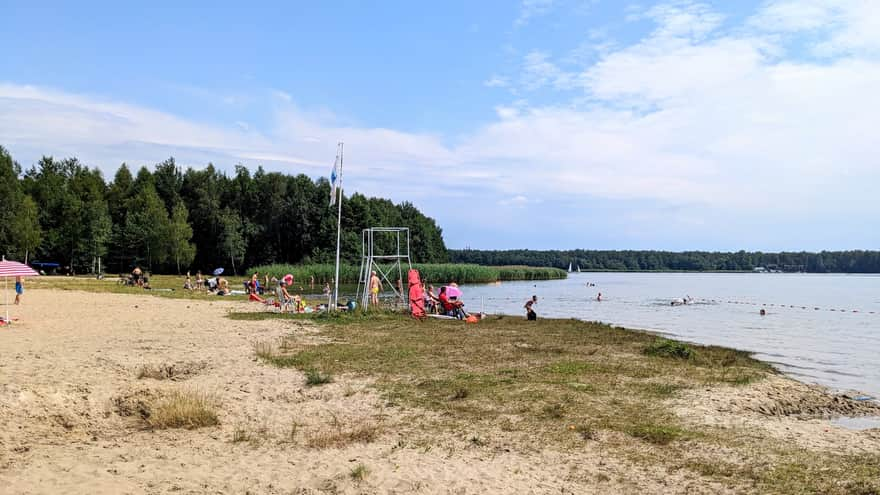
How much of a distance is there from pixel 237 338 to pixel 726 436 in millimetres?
12140

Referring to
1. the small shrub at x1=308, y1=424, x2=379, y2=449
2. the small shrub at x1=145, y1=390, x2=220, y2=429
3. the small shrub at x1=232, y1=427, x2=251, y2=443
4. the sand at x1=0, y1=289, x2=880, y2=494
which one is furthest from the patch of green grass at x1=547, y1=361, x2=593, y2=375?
the small shrub at x1=145, y1=390, x2=220, y2=429

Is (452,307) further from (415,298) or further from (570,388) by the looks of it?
(570,388)

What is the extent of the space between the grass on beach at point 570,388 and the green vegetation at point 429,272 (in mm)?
41215

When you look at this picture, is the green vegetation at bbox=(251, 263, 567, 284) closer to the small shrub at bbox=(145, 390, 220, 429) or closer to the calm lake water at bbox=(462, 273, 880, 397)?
the calm lake water at bbox=(462, 273, 880, 397)

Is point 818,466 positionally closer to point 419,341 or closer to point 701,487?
point 701,487

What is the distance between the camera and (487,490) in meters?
6.16

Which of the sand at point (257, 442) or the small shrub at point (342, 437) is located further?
the small shrub at point (342, 437)

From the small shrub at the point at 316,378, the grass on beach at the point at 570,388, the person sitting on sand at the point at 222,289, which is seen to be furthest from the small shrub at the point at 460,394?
the person sitting on sand at the point at 222,289

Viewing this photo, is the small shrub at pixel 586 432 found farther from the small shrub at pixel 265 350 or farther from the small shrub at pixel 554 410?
the small shrub at pixel 265 350

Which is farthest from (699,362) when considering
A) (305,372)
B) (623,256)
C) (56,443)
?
(623,256)

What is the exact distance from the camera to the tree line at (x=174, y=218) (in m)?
66.9

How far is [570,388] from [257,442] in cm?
548

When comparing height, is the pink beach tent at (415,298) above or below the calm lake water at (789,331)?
above

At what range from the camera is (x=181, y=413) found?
319 inches
